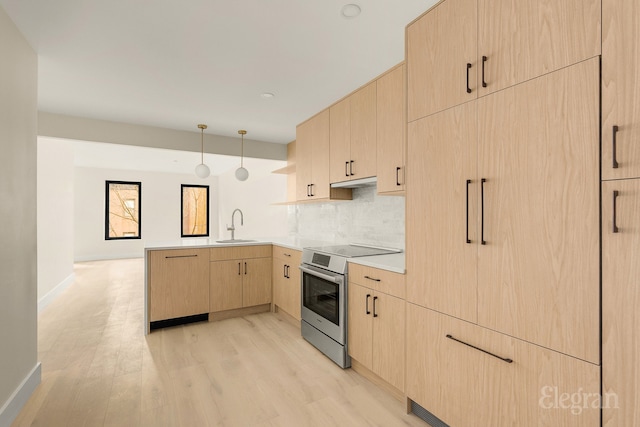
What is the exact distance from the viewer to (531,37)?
4.15 feet

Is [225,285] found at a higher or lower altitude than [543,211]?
lower

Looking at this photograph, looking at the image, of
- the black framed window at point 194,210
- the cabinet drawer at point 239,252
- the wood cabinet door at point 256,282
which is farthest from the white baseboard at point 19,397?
the black framed window at point 194,210

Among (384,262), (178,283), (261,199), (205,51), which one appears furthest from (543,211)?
(261,199)

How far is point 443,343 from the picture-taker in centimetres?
166

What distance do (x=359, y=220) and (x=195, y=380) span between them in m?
2.09

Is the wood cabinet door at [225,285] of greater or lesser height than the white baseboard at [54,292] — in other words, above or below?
above

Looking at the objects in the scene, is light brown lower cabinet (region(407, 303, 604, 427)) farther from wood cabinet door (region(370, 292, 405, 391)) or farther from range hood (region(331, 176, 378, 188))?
range hood (region(331, 176, 378, 188))

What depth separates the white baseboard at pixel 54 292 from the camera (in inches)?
157

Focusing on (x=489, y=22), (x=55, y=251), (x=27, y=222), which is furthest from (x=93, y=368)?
(x=489, y=22)

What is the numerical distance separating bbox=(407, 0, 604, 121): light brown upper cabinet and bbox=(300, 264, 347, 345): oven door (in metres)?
1.47

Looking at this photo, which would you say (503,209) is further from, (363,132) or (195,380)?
(195,380)

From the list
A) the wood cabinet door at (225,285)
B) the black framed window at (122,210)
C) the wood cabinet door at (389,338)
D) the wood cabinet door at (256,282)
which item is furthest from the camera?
the black framed window at (122,210)

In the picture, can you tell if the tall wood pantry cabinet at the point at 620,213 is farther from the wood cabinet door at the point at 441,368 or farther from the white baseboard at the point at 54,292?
the white baseboard at the point at 54,292

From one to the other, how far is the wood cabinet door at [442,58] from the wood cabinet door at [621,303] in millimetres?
768
